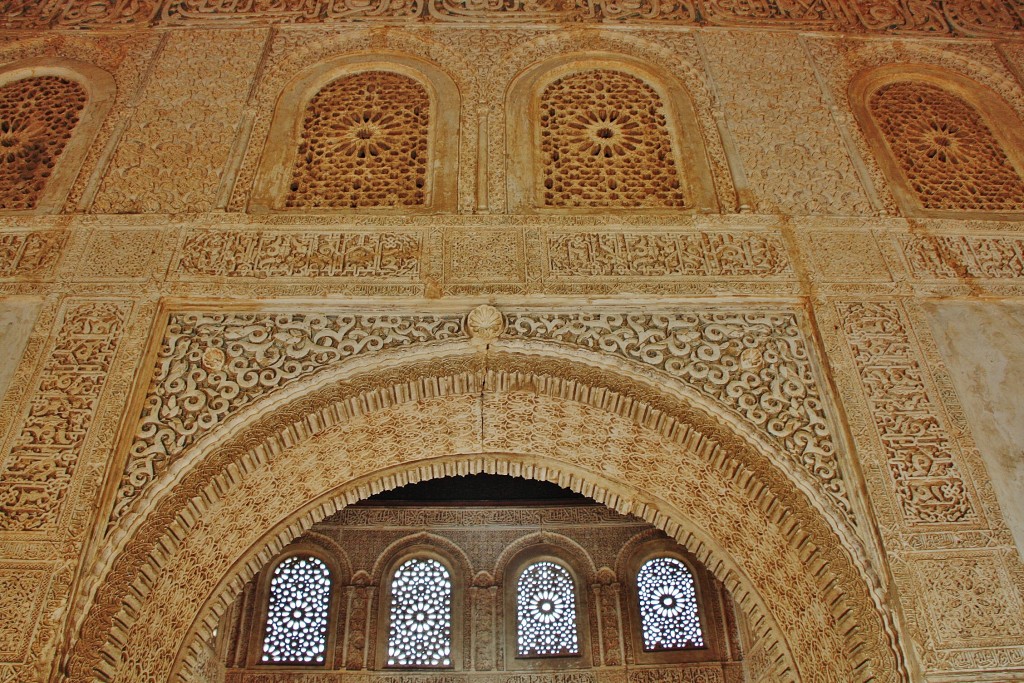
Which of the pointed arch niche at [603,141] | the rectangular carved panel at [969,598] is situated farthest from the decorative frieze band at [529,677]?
the pointed arch niche at [603,141]

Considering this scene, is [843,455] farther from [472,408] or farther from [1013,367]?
[472,408]

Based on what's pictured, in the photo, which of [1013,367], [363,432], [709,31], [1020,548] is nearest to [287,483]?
[363,432]

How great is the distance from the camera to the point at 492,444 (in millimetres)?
4668

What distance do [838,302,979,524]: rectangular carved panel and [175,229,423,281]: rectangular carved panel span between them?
2.40 metres

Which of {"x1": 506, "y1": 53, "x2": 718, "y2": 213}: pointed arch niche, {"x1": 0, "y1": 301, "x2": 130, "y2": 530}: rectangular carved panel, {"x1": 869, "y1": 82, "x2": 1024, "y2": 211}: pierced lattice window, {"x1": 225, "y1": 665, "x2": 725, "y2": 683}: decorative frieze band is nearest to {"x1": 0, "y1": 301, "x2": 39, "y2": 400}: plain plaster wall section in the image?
→ {"x1": 0, "y1": 301, "x2": 130, "y2": 530}: rectangular carved panel

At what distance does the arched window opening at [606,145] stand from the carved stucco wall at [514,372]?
0.27 meters

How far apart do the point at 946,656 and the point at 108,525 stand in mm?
3534

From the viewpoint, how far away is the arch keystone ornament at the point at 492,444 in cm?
377

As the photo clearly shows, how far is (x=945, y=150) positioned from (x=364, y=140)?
12.7 feet

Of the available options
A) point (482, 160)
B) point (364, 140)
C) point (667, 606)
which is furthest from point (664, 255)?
point (667, 606)

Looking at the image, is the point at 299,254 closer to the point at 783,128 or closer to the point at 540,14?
the point at 540,14

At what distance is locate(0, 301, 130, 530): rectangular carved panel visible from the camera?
3691 mm

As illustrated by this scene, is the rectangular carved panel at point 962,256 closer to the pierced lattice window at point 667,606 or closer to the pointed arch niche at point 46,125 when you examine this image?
the pierced lattice window at point 667,606

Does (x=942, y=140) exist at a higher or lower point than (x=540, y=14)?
lower
